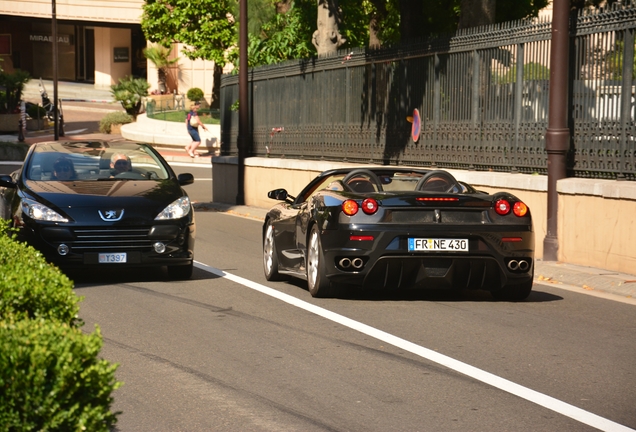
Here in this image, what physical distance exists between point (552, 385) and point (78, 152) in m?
7.92

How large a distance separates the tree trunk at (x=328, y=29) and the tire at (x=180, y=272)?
41.0 ft

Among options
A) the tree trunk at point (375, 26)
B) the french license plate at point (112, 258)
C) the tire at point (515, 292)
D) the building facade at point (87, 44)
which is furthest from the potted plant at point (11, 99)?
the tire at point (515, 292)

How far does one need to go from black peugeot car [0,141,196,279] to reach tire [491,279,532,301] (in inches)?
133

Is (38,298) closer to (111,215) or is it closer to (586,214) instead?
(111,215)

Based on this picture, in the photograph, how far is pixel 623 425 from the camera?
19.4ft

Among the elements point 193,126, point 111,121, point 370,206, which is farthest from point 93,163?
point 111,121

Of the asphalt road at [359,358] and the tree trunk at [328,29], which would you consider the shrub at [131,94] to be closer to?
the tree trunk at [328,29]

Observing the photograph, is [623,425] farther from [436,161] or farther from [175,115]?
[175,115]

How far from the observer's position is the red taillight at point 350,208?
10.2 metres

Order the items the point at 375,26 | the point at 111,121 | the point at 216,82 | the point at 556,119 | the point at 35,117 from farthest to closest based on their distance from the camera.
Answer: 1. the point at 35,117
2. the point at 111,121
3. the point at 216,82
4. the point at 375,26
5. the point at 556,119

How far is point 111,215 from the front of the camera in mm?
11750

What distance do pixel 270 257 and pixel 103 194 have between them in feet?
6.29

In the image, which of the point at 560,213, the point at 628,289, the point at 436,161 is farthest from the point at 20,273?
the point at 436,161

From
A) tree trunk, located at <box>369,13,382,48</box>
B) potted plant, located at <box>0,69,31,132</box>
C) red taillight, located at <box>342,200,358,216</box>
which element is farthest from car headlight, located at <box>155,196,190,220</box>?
potted plant, located at <box>0,69,31,132</box>
